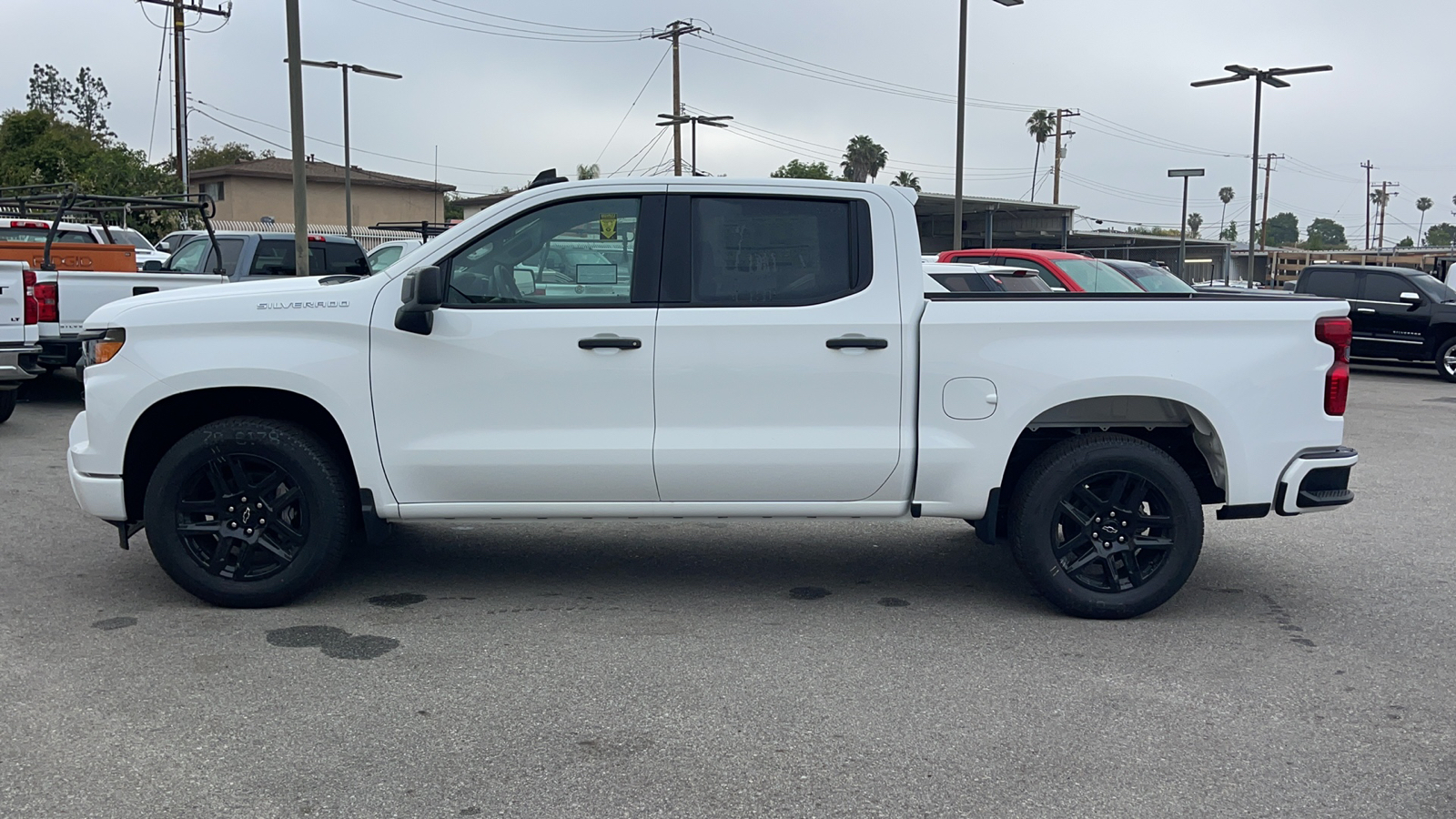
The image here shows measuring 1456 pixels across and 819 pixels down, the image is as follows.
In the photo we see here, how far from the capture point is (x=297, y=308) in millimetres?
5266

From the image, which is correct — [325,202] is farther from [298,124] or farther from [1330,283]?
[1330,283]

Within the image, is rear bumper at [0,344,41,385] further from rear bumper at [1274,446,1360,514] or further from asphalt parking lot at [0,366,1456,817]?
rear bumper at [1274,446,1360,514]

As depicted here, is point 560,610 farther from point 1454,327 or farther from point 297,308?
point 1454,327

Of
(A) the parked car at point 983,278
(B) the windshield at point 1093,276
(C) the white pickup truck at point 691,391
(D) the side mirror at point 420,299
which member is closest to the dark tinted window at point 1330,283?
(B) the windshield at point 1093,276

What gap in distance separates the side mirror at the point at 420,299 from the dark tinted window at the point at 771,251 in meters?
1.10

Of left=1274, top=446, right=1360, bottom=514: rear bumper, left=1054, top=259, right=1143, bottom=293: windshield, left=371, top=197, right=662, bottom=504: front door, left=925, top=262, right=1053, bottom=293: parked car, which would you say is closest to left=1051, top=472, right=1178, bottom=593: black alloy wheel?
left=1274, top=446, right=1360, bottom=514: rear bumper

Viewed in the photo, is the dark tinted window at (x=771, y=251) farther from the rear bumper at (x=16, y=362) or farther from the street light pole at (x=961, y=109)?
the street light pole at (x=961, y=109)

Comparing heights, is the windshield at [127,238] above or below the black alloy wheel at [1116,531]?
above

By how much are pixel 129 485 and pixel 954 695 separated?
3.80 meters

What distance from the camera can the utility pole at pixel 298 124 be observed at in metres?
14.1

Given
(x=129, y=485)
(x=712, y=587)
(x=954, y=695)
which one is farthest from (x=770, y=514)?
(x=129, y=485)

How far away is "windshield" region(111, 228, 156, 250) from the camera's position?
18.6 metres

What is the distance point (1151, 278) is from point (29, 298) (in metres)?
13.5

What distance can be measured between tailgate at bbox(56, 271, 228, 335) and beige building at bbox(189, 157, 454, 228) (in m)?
38.4
